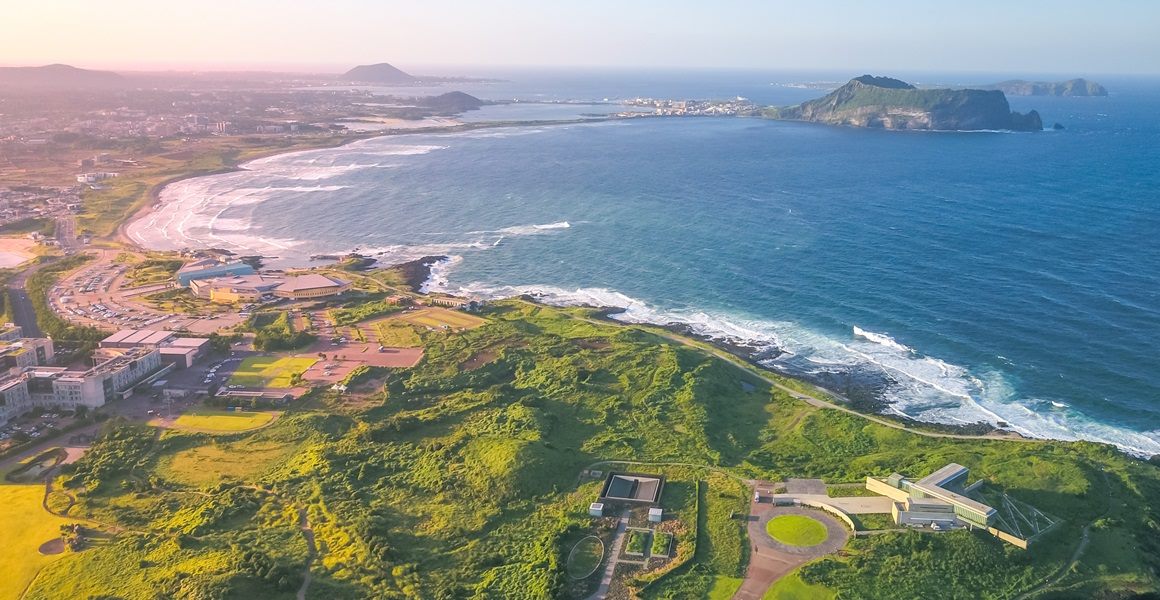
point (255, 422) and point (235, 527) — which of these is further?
point (255, 422)

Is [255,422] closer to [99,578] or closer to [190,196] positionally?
[99,578]

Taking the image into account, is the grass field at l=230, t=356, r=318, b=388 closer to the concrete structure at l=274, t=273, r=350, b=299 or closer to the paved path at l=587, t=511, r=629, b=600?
the concrete structure at l=274, t=273, r=350, b=299

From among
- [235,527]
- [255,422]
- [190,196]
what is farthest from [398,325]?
[190,196]

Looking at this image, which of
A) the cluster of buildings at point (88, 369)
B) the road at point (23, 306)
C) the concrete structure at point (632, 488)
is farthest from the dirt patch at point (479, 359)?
the road at point (23, 306)

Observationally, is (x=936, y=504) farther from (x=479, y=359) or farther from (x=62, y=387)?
(x=62, y=387)

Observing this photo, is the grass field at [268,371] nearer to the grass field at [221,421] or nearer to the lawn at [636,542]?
the grass field at [221,421]

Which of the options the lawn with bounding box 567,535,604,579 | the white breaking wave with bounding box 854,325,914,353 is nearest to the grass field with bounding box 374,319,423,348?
the lawn with bounding box 567,535,604,579
